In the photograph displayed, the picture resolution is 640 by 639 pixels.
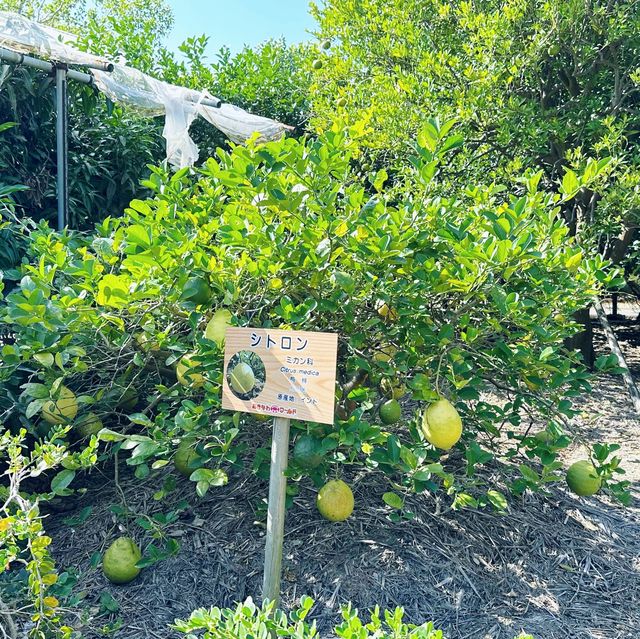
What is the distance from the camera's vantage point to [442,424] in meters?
1.99

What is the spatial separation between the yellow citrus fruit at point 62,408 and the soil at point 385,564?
56cm

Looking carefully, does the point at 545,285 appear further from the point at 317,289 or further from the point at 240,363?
the point at 240,363

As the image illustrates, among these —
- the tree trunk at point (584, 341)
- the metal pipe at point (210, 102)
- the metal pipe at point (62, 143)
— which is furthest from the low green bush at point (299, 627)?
the tree trunk at point (584, 341)

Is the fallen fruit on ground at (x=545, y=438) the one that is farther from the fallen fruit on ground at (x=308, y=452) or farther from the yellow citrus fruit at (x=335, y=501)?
the fallen fruit on ground at (x=308, y=452)

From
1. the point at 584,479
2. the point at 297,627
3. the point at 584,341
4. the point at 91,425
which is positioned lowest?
the point at 297,627

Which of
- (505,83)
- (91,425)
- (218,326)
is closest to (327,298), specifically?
(218,326)

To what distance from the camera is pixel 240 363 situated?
1961mm

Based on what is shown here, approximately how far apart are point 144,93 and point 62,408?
2.97 meters

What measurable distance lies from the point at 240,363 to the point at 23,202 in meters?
3.40

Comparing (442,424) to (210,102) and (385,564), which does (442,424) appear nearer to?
(385,564)

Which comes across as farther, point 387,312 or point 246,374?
point 387,312

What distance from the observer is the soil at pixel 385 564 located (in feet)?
7.19

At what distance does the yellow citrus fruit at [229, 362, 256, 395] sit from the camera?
1938 millimetres

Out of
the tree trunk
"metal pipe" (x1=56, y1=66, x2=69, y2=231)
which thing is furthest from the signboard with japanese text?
the tree trunk
